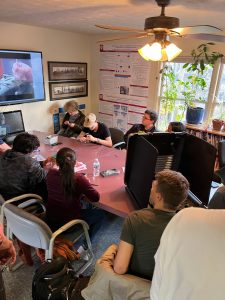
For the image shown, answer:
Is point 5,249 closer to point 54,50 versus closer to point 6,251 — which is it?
point 6,251

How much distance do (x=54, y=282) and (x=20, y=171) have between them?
958 millimetres

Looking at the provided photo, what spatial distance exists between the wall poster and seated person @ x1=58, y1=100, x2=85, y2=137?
A: 98 centimetres

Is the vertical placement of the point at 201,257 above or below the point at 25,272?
above

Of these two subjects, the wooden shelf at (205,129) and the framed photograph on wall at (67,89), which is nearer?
the wooden shelf at (205,129)

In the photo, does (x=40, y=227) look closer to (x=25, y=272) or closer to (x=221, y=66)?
(x=25, y=272)

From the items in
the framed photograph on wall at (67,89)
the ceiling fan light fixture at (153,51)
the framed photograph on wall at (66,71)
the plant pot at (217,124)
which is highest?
the ceiling fan light fixture at (153,51)

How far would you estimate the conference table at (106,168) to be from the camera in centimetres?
179

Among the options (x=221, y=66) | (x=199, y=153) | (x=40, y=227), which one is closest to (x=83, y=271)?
(x=40, y=227)

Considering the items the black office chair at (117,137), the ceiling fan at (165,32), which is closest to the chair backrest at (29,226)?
the ceiling fan at (165,32)

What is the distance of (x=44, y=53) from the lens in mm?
3904

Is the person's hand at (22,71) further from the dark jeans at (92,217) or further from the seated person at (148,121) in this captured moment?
the dark jeans at (92,217)

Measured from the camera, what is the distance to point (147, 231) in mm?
1225

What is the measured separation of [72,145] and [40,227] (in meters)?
1.64

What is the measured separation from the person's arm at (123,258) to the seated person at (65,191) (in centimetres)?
61
